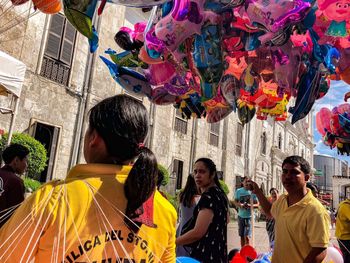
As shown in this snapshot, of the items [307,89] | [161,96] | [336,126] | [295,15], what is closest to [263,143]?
[336,126]

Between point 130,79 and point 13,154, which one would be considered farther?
point 130,79

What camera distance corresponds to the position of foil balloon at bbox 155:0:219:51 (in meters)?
2.61

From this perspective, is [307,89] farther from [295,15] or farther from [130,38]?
[130,38]

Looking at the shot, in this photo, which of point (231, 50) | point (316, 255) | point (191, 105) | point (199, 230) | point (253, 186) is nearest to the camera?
point (316, 255)

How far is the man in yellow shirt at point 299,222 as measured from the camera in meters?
2.04

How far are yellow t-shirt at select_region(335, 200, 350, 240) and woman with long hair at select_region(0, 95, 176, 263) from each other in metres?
3.25

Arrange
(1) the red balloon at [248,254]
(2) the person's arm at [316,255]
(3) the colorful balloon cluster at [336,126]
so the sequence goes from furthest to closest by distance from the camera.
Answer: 1. (3) the colorful balloon cluster at [336,126]
2. (1) the red balloon at [248,254]
3. (2) the person's arm at [316,255]

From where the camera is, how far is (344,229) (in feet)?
12.4

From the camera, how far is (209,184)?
2.65 metres

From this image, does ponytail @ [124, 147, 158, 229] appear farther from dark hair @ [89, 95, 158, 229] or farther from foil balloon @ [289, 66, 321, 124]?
foil balloon @ [289, 66, 321, 124]

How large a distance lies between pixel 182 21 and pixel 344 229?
9.78 ft

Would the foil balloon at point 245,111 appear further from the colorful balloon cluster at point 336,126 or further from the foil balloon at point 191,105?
the colorful balloon cluster at point 336,126

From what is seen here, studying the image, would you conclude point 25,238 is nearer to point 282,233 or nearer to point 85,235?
point 85,235

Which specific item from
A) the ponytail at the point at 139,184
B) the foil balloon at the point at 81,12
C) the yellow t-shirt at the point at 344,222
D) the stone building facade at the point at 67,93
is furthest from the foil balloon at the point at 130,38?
the stone building facade at the point at 67,93
